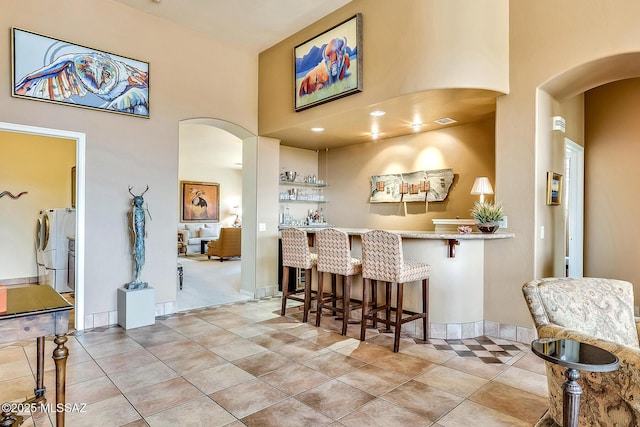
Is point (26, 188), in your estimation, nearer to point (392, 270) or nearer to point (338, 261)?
point (338, 261)

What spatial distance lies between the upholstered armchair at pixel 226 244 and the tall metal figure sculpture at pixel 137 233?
5.55m

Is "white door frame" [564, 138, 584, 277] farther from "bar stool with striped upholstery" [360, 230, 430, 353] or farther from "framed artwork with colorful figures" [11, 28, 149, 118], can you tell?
"framed artwork with colorful figures" [11, 28, 149, 118]

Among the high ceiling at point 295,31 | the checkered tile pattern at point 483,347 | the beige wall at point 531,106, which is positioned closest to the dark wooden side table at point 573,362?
the checkered tile pattern at point 483,347

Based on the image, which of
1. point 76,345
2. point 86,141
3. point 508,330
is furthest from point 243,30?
point 508,330

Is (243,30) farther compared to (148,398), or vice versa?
(243,30)

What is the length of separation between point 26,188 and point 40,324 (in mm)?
6122

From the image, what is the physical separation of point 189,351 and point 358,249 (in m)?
2.23

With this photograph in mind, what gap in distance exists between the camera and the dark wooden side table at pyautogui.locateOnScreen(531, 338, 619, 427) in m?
1.35

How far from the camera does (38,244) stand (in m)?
6.42

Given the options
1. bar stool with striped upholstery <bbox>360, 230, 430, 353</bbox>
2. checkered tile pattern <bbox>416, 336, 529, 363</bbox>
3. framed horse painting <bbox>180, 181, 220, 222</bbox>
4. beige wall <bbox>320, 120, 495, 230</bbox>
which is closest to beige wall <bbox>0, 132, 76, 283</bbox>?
beige wall <bbox>320, 120, 495, 230</bbox>

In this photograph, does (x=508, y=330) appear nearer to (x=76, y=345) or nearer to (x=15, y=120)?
(x=76, y=345)

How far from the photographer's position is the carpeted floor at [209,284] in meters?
5.39

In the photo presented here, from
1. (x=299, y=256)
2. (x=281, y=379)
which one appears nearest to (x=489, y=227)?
(x=299, y=256)

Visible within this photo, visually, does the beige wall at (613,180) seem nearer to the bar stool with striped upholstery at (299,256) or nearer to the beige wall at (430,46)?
the beige wall at (430,46)
